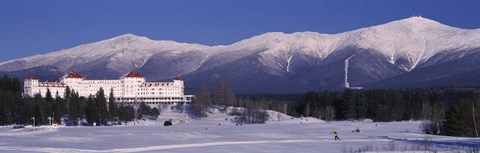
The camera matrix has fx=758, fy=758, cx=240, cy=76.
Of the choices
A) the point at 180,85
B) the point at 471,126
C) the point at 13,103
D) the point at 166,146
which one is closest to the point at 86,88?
the point at 180,85

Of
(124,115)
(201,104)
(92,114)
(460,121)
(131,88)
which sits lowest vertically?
(460,121)

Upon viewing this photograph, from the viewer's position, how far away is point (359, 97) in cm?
14425

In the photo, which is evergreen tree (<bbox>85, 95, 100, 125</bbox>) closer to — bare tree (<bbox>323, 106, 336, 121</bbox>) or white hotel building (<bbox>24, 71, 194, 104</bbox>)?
bare tree (<bbox>323, 106, 336, 121</bbox>)

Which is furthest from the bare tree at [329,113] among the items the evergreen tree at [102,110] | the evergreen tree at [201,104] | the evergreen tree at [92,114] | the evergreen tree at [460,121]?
the evergreen tree at [460,121]

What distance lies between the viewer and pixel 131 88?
19538 cm

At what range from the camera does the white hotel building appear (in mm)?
185250

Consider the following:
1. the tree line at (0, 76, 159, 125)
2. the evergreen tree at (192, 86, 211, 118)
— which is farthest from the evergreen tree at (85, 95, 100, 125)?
the evergreen tree at (192, 86, 211, 118)

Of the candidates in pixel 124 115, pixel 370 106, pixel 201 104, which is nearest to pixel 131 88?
pixel 201 104

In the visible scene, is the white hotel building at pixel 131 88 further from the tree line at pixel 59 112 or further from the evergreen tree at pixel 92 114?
the evergreen tree at pixel 92 114

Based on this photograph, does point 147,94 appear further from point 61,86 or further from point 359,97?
point 359,97

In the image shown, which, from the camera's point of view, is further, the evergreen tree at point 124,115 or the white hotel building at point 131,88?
the white hotel building at point 131,88

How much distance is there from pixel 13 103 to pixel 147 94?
8093 centimetres

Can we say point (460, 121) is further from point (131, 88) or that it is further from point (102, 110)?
point (131, 88)

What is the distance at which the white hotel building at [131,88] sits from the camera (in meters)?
185
